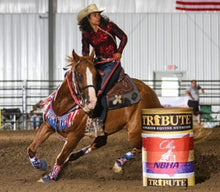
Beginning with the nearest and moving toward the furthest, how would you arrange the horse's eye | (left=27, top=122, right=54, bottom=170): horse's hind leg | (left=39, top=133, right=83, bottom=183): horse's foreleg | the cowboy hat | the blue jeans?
the horse's eye, (left=39, top=133, right=83, bottom=183): horse's foreleg, (left=27, top=122, right=54, bottom=170): horse's hind leg, the blue jeans, the cowboy hat

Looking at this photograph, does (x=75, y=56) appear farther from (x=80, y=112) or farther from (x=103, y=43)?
(x=103, y=43)

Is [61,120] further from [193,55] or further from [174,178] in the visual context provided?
[193,55]

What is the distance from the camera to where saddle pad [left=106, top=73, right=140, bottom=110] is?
21.2ft

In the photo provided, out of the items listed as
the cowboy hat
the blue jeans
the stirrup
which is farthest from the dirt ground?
the cowboy hat

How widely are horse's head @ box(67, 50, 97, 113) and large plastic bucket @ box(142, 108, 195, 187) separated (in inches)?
28.0

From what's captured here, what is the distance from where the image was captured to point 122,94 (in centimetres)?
651

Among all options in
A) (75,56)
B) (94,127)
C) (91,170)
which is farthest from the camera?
(91,170)

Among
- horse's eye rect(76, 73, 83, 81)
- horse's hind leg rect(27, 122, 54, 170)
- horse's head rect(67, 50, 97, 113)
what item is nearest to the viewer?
horse's head rect(67, 50, 97, 113)

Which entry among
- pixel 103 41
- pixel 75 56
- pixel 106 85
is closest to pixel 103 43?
pixel 103 41

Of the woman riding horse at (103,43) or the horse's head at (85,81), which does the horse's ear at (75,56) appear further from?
the woman riding horse at (103,43)

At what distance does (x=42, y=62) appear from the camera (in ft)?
67.9

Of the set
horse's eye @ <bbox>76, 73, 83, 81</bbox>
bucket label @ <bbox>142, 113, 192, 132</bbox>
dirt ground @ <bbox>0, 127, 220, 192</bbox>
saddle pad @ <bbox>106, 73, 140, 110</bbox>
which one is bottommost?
dirt ground @ <bbox>0, 127, 220, 192</bbox>

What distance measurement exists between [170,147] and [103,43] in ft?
6.47

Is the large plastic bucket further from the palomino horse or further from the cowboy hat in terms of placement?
the cowboy hat
